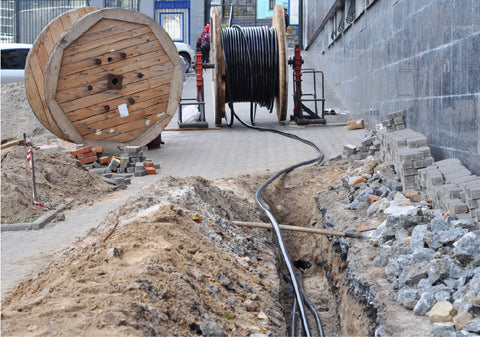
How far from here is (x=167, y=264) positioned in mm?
4316

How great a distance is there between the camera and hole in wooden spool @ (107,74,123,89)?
10484mm

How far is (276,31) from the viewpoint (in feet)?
44.0

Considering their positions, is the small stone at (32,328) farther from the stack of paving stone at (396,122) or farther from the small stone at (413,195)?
the stack of paving stone at (396,122)

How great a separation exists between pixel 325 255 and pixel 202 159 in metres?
4.30

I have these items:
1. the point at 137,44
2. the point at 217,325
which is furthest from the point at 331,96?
the point at 217,325

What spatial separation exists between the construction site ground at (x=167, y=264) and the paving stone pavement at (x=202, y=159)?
3 cm

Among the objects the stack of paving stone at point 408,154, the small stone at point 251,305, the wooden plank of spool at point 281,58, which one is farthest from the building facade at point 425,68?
the small stone at point 251,305

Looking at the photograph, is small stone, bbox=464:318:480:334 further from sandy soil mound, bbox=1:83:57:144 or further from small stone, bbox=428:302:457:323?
sandy soil mound, bbox=1:83:57:144

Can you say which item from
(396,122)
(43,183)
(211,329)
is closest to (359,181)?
(396,122)

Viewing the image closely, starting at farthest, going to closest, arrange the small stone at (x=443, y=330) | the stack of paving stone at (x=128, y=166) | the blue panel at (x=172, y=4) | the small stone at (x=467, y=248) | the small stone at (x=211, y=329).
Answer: the blue panel at (x=172, y=4), the stack of paving stone at (x=128, y=166), the small stone at (x=467, y=248), the small stone at (x=443, y=330), the small stone at (x=211, y=329)

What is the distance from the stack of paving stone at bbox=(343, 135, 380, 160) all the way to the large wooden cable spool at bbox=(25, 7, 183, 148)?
10.8 ft

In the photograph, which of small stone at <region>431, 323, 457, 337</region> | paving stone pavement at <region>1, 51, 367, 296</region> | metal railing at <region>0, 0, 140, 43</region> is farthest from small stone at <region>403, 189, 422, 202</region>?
metal railing at <region>0, 0, 140, 43</region>

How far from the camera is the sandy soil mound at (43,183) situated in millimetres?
6812

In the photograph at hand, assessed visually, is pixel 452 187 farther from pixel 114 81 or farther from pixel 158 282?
pixel 114 81
